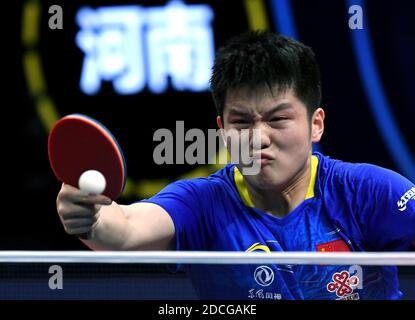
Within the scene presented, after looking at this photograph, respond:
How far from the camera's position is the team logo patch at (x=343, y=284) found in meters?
3.33

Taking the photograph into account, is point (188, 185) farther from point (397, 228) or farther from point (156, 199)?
point (397, 228)

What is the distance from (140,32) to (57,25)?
0.52 m

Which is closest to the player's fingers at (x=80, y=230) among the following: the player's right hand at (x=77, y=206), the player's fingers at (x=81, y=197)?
the player's right hand at (x=77, y=206)

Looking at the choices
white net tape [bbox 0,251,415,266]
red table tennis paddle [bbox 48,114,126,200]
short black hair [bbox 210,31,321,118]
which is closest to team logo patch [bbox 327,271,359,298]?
white net tape [bbox 0,251,415,266]

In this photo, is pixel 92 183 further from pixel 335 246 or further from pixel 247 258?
pixel 335 246

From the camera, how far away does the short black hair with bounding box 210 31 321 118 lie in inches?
131

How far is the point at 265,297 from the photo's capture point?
3.33 metres

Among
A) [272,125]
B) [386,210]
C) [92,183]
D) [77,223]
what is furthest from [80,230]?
[386,210]

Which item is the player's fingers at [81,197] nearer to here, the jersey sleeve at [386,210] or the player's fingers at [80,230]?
the player's fingers at [80,230]

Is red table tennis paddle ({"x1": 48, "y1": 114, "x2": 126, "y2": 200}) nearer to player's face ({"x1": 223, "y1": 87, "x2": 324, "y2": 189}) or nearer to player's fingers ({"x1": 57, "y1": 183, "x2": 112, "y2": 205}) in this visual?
player's fingers ({"x1": 57, "y1": 183, "x2": 112, "y2": 205})

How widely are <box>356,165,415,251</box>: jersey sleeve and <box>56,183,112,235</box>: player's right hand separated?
3.20ft

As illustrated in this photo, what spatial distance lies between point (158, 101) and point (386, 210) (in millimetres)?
2360

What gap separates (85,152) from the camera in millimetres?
2973
